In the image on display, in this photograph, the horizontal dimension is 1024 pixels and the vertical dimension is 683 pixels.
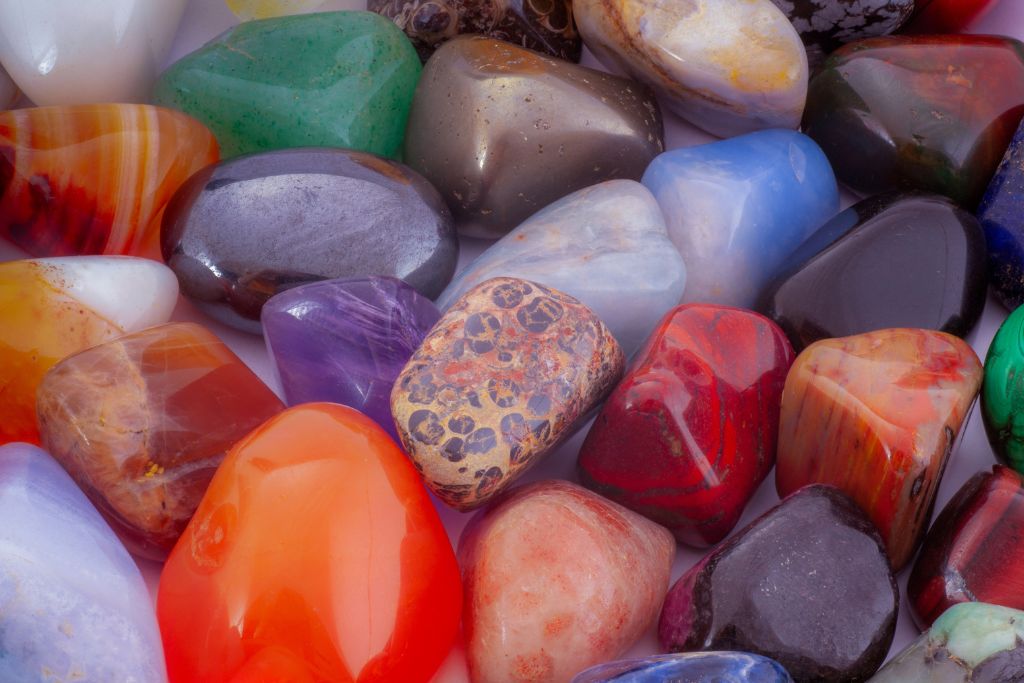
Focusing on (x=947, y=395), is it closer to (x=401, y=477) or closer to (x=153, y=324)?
(x=401, y=477)

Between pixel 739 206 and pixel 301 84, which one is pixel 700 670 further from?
pixel 301 84

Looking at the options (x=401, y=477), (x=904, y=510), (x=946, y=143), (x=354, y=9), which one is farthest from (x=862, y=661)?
(x=354, y=9)

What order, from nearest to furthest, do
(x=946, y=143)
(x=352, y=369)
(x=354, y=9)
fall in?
(x=352, y=369), (x=946, y=143), (x=354, y=9)

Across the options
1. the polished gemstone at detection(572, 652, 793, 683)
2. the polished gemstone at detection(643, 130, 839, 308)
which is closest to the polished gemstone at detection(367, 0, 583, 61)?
the polished gemstone at detection(643, 130, 839, 308)

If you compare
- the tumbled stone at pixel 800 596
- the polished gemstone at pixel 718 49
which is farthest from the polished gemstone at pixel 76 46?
the tumbled stone at pixel 800 596

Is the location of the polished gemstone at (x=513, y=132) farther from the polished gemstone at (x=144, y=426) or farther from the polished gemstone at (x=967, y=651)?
the polished gemstone at (x=967, y=651)
